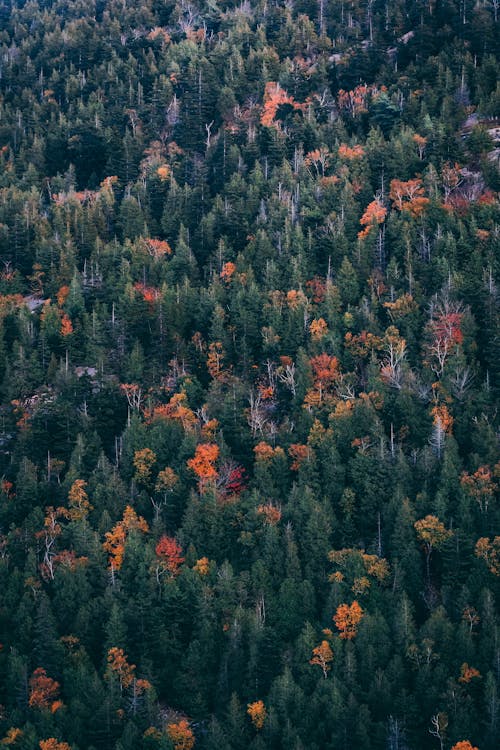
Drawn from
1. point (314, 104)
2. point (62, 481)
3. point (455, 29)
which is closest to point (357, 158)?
point (314, 104)

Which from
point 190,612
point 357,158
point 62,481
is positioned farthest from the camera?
point 357,158

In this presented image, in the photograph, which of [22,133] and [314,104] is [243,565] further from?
[22,133]

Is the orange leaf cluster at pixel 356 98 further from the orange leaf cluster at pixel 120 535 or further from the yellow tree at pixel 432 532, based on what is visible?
the yellow tree at pixel 432 532

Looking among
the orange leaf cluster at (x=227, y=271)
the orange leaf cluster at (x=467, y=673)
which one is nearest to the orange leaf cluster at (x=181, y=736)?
the orange leaf cluster at (x=467, y=673)

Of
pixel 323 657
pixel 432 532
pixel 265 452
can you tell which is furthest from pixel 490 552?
pixel 265 452

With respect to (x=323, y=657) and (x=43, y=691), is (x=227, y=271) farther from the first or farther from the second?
(x=43, y=691)

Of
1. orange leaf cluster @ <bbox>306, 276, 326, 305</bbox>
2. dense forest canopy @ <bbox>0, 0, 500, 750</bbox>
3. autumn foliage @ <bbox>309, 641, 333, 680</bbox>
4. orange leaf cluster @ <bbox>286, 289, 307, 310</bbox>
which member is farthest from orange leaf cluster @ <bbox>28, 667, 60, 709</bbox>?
orange leaf cluster @ <bbox>306, 276, 326, 305</bbox>
